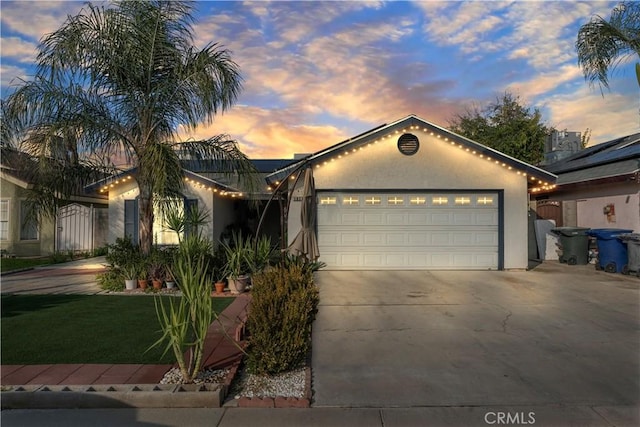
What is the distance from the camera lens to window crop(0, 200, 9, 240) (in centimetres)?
1762

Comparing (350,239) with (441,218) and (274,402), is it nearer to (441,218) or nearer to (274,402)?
(441,218)

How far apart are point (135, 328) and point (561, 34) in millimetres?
11272

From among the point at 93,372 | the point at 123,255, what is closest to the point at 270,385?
the point at 93,372

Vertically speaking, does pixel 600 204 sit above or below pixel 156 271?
above

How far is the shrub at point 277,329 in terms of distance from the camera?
4.80 metres

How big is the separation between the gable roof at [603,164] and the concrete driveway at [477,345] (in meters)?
4.35

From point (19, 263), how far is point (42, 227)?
335 centimetres

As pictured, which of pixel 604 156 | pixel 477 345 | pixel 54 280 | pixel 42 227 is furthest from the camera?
pixel 42 227

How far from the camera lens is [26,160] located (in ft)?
34.2

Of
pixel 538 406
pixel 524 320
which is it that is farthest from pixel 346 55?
pixel 538 406

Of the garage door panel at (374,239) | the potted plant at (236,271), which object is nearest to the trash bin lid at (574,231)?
the garage door panel at (374,239)

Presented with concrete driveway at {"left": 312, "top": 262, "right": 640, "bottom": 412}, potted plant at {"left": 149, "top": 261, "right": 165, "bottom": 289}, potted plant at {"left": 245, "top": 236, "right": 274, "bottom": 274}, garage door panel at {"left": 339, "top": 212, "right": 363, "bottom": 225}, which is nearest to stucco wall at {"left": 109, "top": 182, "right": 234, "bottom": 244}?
potted plant at {"left": 149, "top": 261, "right": 165, "bottom": 289}

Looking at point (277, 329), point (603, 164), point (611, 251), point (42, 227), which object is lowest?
point (277, 329)

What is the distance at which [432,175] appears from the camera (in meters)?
13.1
